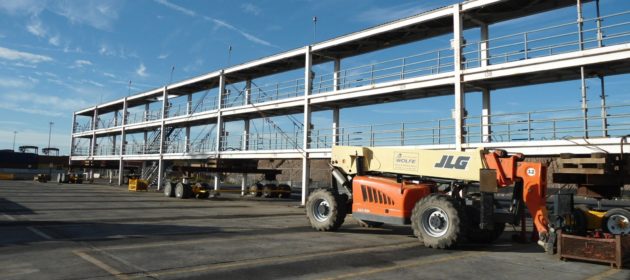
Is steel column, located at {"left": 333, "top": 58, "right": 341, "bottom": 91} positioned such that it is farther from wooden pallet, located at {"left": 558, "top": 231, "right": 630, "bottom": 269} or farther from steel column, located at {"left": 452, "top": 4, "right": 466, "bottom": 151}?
wooden pallet, located at {"left": 558, "top": 231, "right": 630, "bottom": 269}

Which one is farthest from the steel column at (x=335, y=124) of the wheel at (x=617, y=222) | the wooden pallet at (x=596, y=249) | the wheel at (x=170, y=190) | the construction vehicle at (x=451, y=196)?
the wooden pallet at (x=596, y=249)

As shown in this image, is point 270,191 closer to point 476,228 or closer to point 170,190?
point 170,190

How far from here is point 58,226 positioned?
1309cm

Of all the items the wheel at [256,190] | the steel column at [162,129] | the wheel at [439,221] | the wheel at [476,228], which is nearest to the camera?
the wheel at [439,221]

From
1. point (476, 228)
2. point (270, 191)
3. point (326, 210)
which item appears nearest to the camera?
point (476, 228)

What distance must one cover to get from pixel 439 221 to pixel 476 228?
1.55 metres

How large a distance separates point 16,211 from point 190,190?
482 inches

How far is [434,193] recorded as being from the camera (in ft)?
36.6

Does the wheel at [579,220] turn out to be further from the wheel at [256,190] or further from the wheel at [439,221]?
the wheel at [256,190]

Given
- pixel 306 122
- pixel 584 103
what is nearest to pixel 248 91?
pixel 306 122

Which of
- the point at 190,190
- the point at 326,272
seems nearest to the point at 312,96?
the point at 190,190

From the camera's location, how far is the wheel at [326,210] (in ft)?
42.4

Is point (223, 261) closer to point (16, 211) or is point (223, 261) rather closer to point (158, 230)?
point (158, 230)

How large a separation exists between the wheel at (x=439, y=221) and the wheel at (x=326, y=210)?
2715 mm
